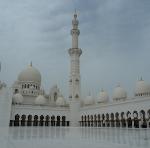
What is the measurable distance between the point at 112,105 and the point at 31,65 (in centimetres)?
1622

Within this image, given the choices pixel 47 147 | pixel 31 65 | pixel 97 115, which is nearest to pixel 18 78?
pixel 31 65

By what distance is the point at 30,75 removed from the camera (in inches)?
1286

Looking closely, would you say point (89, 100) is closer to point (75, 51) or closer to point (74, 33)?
point (75, 51)

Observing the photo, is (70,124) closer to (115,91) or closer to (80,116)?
(80,116)

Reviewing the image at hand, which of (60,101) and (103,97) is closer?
(103,97)

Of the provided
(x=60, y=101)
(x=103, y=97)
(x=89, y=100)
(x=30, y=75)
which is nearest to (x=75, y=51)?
(x=89, y=100)

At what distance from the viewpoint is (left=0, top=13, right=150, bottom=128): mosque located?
22641 millimetres

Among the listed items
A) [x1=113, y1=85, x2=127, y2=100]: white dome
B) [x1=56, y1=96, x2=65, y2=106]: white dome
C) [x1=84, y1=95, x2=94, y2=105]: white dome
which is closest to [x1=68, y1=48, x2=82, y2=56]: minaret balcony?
[x1=84, y1=95, x2=94, y2=105]: white dome

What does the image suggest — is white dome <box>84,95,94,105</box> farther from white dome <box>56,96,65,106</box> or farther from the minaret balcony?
the minaret balcony

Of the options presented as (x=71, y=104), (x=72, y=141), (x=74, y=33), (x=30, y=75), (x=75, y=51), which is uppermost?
(x=74, y=33)

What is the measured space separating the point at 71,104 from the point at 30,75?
7.89m

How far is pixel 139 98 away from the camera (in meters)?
19.6

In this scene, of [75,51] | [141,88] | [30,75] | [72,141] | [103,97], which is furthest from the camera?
[30,75]

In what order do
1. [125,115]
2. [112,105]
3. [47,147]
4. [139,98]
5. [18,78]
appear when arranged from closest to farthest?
[47,147] < [139,98] < [125,115] < [112,105] < [18,78]
